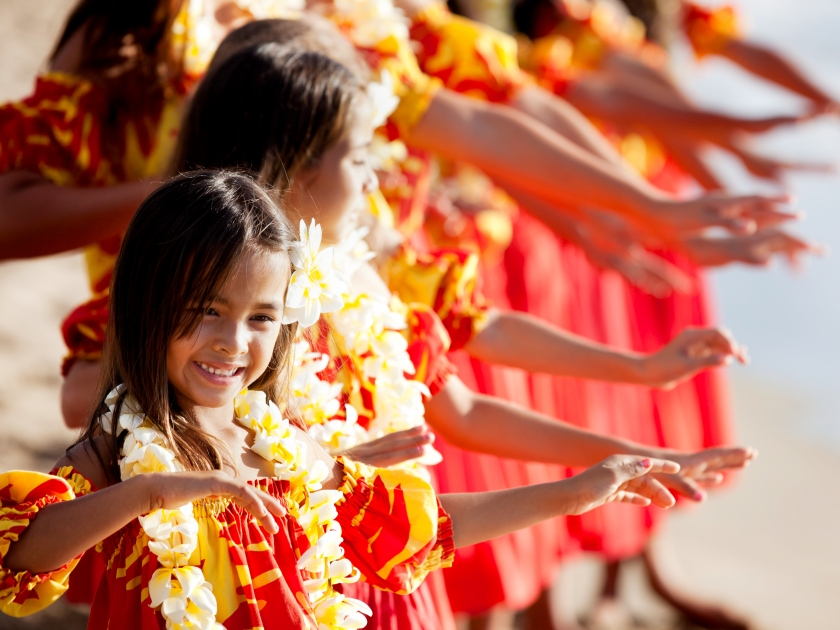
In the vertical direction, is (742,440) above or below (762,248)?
below

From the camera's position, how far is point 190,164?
6.44 ft

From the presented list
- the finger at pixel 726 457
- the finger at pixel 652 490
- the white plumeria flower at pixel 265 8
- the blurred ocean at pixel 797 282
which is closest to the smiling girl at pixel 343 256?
the finger at pixel 726 457

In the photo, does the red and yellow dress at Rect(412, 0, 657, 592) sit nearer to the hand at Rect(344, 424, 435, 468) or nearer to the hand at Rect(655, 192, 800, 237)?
the hand at Rect(655, 192, 800, 237)

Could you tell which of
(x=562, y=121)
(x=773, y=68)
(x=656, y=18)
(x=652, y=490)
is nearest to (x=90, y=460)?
(x=652, y=490)

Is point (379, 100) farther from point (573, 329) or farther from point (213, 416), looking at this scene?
point (573, 329)

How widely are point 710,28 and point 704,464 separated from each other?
3164 mm

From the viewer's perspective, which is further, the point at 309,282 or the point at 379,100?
the point at 379,100

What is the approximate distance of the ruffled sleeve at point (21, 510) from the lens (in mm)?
1319

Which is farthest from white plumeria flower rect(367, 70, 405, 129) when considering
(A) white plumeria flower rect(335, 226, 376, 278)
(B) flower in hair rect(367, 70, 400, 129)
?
(A) white plumeria flower rect(335, 226, 376, 278)

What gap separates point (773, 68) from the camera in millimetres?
4227

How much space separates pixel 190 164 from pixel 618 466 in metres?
0.92

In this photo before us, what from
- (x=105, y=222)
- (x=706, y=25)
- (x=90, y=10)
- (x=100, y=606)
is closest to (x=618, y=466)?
(x=100, y=606)

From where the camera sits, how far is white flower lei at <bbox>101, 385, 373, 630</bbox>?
141 cm

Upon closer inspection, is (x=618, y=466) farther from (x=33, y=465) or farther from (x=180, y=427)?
(x=33, y=465)
